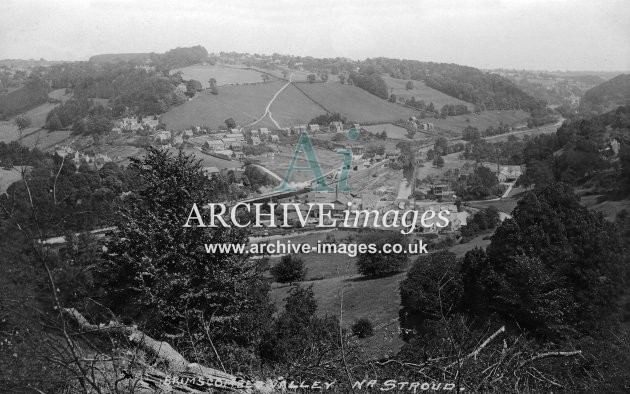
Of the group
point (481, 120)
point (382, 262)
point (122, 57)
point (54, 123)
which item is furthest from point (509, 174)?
point (122, 57)

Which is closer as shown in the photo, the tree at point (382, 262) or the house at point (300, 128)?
the tree at point (382, 262)

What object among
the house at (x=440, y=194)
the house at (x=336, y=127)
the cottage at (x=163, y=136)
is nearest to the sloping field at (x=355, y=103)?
the house at (x=336, y=127)

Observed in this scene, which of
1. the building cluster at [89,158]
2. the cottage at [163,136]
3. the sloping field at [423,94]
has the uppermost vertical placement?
the sloping field at [423,94]

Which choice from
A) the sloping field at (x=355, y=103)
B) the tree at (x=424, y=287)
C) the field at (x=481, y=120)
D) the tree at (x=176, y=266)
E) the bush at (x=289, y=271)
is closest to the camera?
the tree at (x=176, y=266)

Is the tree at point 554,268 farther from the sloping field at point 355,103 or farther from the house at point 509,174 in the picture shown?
the sloping field at point 355,103

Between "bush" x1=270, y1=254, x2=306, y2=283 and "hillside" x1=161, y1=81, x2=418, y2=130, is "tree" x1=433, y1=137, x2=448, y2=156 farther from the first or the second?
"bush" x1=270, y1=254, x2=306, y2=283

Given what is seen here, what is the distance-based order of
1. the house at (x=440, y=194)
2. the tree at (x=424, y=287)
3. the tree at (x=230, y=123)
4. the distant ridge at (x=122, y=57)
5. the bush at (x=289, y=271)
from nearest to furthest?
1. the tree at (x=424, y=287)
2. the bush at (x=289, y=271)
3. the house at (x=440, y=194)
4. the tree at (x=230, y=123)
5. the distant ridge at (x=122, y=57)
